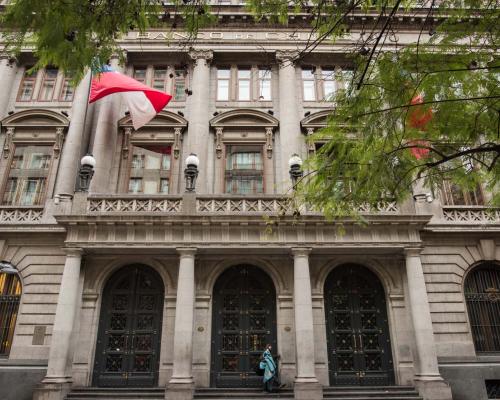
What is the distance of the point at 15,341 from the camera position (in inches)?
685

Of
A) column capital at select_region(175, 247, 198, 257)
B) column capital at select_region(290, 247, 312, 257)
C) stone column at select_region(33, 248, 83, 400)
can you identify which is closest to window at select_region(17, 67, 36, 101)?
stone column at select_region(33, 248, 83, 400)

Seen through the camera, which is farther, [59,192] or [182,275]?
[59,192]

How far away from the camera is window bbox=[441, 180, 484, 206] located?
20250mm

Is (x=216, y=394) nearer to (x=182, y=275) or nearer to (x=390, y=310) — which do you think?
(x=182, y=275)

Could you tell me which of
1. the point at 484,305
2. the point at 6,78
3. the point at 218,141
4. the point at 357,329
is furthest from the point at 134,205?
the point at 484,305

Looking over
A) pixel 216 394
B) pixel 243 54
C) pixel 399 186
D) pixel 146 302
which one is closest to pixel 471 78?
pixel 399 186

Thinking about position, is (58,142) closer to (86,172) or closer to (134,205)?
(86,172)

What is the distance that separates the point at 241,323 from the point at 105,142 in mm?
11162

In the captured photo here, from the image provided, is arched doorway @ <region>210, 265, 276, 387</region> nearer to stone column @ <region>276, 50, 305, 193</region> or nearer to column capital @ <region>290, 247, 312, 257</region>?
column capital @ <region>290, 247, 312, 257</region>

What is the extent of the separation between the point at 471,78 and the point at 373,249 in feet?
33.3

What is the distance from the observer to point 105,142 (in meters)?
20.8

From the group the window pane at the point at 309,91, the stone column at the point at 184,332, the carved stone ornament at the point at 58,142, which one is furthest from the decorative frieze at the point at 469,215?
the carved stone ornament at the point at 58,142

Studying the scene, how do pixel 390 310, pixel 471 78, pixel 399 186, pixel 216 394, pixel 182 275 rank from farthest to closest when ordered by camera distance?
pixel 390 310 < pixel 182 275 < pixel 216 394 < pixel 399 186 < pixel 471 78

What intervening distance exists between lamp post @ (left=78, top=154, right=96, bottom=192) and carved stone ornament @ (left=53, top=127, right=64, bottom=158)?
3.45m
